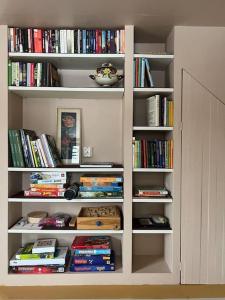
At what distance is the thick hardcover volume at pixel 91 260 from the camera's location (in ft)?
6.81

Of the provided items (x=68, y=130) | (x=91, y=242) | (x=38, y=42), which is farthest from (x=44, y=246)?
(x=38, y=42)

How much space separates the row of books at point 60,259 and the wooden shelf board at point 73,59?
1.50 metres

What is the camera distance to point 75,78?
237 cm

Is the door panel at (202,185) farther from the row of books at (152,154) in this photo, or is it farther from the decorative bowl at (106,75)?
the decorative bowl at (106,75)

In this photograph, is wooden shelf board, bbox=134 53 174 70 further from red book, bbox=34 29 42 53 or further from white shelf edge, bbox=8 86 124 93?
red book, bbox=34 29 42 53

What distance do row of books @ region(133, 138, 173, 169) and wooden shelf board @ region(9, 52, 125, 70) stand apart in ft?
2.23

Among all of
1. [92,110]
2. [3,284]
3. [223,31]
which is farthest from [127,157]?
[3,284]

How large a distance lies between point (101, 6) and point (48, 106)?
0.96 meters

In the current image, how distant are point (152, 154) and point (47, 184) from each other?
2.87ft

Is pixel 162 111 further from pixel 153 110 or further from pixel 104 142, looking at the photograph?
pixel 104 142

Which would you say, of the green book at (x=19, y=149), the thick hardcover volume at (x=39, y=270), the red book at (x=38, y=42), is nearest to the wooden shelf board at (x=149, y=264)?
the thick hardcover volume at (x=39, y=270)

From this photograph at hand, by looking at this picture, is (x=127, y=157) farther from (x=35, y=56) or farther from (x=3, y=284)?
(x=3, y=284)

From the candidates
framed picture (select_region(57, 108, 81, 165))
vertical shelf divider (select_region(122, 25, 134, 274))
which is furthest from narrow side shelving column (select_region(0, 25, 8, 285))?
vertical shelf divider (select_region(122, 25, 134, 274))

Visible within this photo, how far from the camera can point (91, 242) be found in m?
2.18
